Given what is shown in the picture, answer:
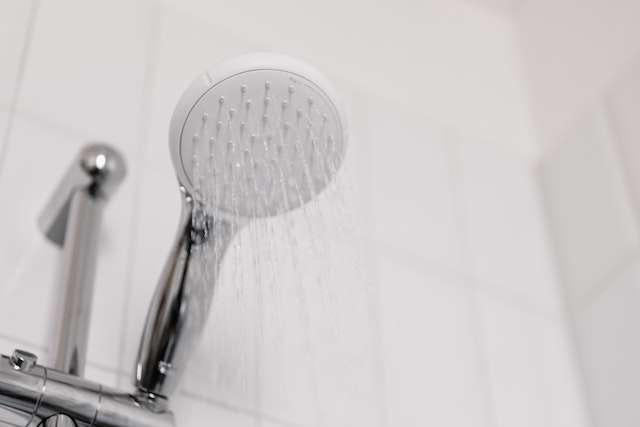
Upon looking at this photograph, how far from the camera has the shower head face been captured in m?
0.70

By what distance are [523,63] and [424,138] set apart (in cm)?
23

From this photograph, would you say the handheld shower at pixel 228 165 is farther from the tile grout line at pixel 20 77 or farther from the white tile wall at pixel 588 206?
the white tile wall at pixel 588 206

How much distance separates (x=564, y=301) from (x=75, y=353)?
58cm

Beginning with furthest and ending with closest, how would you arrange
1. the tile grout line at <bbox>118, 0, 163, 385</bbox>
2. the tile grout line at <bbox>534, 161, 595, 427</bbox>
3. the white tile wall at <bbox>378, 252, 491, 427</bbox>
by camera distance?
the tile grout line at <bbox>534, 161, 595, 427</bbox> → the white tile wall at <bbox>378, 252, 491, 427</bbox> → the tile grout line at <bbox>118, 0, 163, 385</bbox>

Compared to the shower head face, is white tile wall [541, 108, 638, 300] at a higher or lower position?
higher

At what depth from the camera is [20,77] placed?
931mm

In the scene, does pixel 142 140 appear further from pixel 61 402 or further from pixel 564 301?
pixel 564 301

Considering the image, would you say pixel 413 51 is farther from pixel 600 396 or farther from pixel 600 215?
pixel 600 396

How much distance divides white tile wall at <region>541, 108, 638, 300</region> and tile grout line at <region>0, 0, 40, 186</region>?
23.3 inches

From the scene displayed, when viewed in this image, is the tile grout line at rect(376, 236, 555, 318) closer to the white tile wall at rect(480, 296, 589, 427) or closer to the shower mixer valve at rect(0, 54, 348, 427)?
the white tile wall at rect(480, 296, 589, 427)

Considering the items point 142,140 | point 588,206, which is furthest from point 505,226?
point 142,140

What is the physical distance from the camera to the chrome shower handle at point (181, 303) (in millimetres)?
756

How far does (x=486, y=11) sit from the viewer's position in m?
1.38

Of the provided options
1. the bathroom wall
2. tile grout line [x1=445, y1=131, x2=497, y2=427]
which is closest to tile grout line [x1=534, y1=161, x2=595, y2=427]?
the bathroom wall
